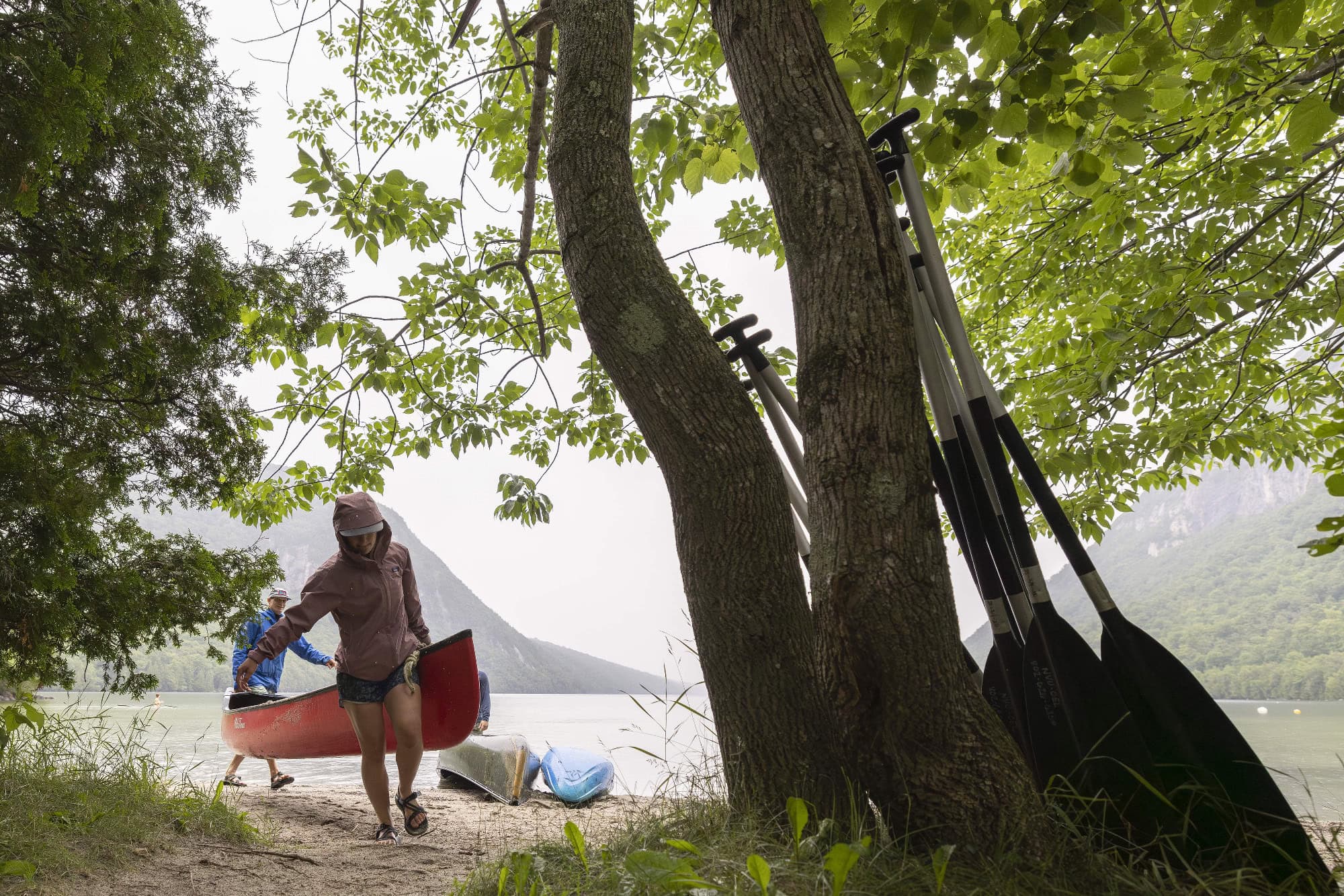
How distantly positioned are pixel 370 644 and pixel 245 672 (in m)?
0.57

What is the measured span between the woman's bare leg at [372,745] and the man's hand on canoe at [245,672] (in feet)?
1.79

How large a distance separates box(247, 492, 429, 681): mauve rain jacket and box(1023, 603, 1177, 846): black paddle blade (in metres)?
2.92

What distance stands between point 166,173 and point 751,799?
3.67 metres

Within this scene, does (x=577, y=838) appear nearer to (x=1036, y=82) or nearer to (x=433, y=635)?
(x=1036, y=82)

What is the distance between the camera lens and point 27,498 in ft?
9.41

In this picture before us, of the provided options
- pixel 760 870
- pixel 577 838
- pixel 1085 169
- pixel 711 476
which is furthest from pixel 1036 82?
pixel 577 838

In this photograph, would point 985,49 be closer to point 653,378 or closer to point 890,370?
point 890,370

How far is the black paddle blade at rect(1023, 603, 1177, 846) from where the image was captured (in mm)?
1763

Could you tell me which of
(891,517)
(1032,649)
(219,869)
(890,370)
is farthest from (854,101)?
(219,869)

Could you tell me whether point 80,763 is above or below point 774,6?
below

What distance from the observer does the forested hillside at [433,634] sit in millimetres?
43250

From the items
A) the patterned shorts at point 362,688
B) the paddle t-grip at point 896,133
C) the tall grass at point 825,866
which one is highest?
the paddle t-grip at point 896,133

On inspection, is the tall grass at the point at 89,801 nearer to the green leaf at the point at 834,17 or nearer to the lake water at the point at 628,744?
the lake water at the point at 628,744

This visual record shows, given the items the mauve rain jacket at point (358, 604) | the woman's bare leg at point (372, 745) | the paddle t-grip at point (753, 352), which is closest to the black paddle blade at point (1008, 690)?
the paddle t-grip at point (753, 352)
